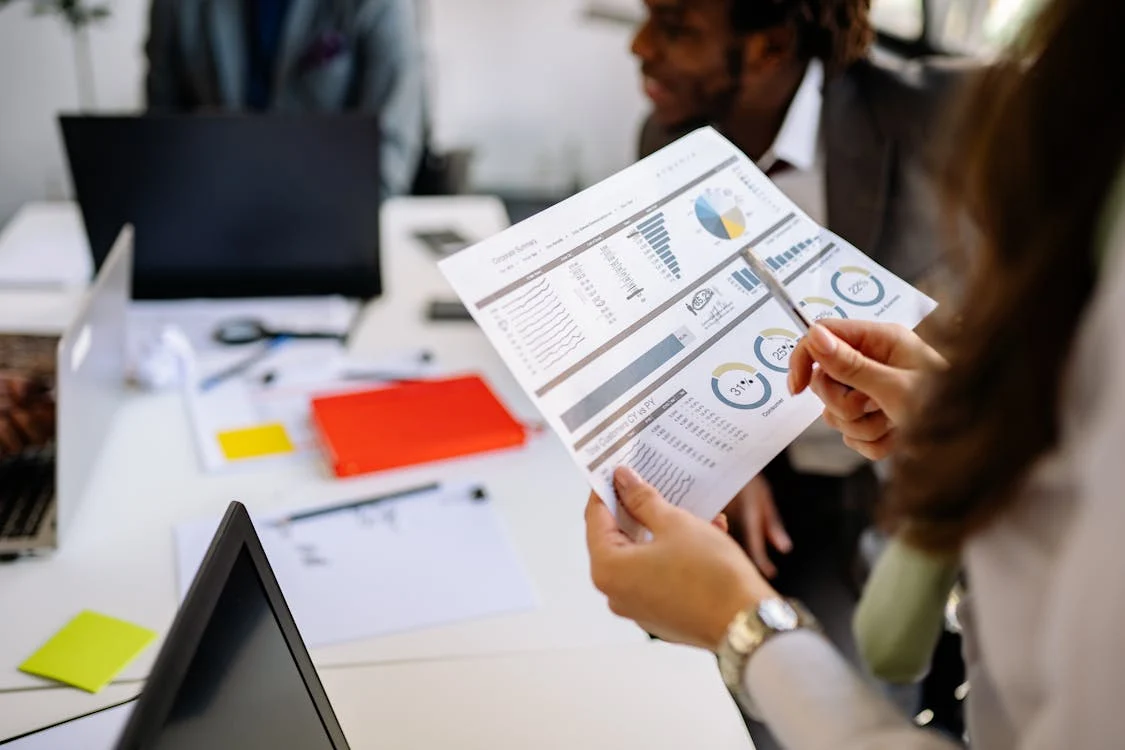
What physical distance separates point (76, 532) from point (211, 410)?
310 mm

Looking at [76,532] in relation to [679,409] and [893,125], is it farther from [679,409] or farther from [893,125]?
[893,125]

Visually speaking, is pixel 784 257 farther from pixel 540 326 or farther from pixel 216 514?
pixel 216 514

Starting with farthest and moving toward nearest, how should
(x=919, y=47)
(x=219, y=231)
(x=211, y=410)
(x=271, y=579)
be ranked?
(x=919, y=47) → (x=219, y=231) → (x=211, y=410) → (x=271, y=579)

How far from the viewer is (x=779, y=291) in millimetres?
899

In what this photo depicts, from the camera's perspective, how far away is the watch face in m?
0.64

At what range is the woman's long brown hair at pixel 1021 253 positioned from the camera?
41 cm

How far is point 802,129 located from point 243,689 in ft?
4.73

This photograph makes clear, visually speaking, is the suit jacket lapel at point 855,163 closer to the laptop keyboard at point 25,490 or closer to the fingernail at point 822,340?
the fingernail at point 822,340

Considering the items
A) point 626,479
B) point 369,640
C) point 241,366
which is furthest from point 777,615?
point 241,366

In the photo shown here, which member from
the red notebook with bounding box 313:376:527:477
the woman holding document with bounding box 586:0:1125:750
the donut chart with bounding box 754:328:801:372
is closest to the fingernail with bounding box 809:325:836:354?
the donut chart with bounding box 754:328:801:372

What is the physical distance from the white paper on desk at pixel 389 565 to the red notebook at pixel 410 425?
91mm

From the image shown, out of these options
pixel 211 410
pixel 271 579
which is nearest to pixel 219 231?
pixel 211 410

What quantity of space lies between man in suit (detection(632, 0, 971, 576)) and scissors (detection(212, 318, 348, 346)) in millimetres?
743

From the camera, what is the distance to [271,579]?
676 millimetres
